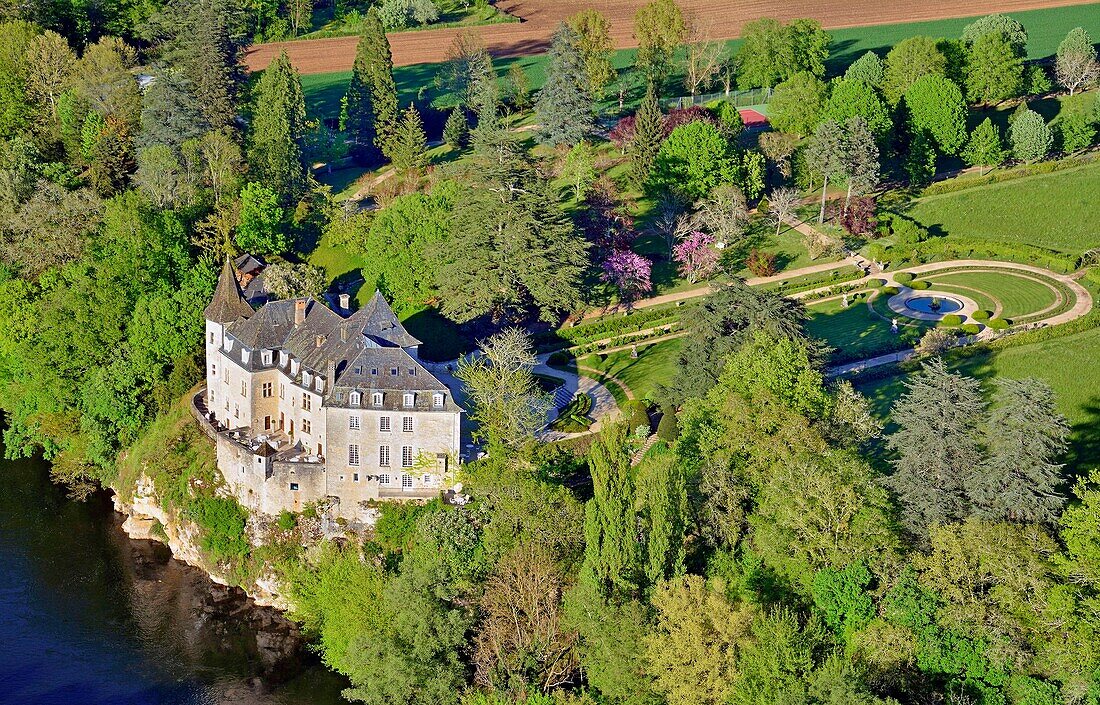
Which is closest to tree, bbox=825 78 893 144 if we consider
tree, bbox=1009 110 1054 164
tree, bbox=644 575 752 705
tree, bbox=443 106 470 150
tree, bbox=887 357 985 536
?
tree, bbox=1009 110 1054 164

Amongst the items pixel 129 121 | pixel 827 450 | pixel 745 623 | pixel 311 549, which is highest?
pixel 129 121

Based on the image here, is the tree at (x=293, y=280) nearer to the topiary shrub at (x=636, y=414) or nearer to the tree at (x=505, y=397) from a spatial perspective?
the tree at (x=505, y=397)

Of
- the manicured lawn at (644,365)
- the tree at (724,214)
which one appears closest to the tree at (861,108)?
the tree at (724,214)

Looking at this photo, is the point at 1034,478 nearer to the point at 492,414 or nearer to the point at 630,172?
the point at 492,414

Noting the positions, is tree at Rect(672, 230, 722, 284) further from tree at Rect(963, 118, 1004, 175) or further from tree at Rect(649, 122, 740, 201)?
tree at Rect(963, 118, 1004, 175)

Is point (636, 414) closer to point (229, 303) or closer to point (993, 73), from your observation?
point (229, 303)

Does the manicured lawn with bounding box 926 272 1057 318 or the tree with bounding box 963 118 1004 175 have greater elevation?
the tree with bounding box 963 118 1004 175

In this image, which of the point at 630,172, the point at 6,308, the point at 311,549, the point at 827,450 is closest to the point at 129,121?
the point at 6,308
